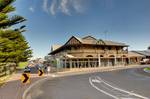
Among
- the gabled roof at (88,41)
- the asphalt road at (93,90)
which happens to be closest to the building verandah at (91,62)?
the gabled roof at (88,41)

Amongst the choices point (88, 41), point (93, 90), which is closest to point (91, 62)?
point (88, 41)

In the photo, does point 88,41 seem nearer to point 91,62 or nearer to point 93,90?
point 91,62

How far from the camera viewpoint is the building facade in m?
70.4

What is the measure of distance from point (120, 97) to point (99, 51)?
61797 mm

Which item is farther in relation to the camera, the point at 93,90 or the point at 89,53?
the point at 89,53

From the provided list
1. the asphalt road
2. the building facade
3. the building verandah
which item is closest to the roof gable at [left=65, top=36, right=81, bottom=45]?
the building facade

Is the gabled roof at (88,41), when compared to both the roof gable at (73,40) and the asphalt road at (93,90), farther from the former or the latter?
the asphalt road at (93,90)

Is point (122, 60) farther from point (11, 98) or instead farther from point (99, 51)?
point (11, 98)

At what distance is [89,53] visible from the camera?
7406 centimetres

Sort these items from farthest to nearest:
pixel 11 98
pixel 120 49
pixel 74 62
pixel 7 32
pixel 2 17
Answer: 1. pixel 120 49
2. pixel 74 62
3. pixel 7 32
4. pixel 2 17
5. pixel 11 98

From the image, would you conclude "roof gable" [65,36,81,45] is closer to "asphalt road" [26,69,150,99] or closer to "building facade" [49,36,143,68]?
"building facade" [49,36,143,68]

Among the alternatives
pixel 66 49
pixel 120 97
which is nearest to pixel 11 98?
pixel 120 97

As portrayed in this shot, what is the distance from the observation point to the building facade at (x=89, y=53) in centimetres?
7044

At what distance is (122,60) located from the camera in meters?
87.6
